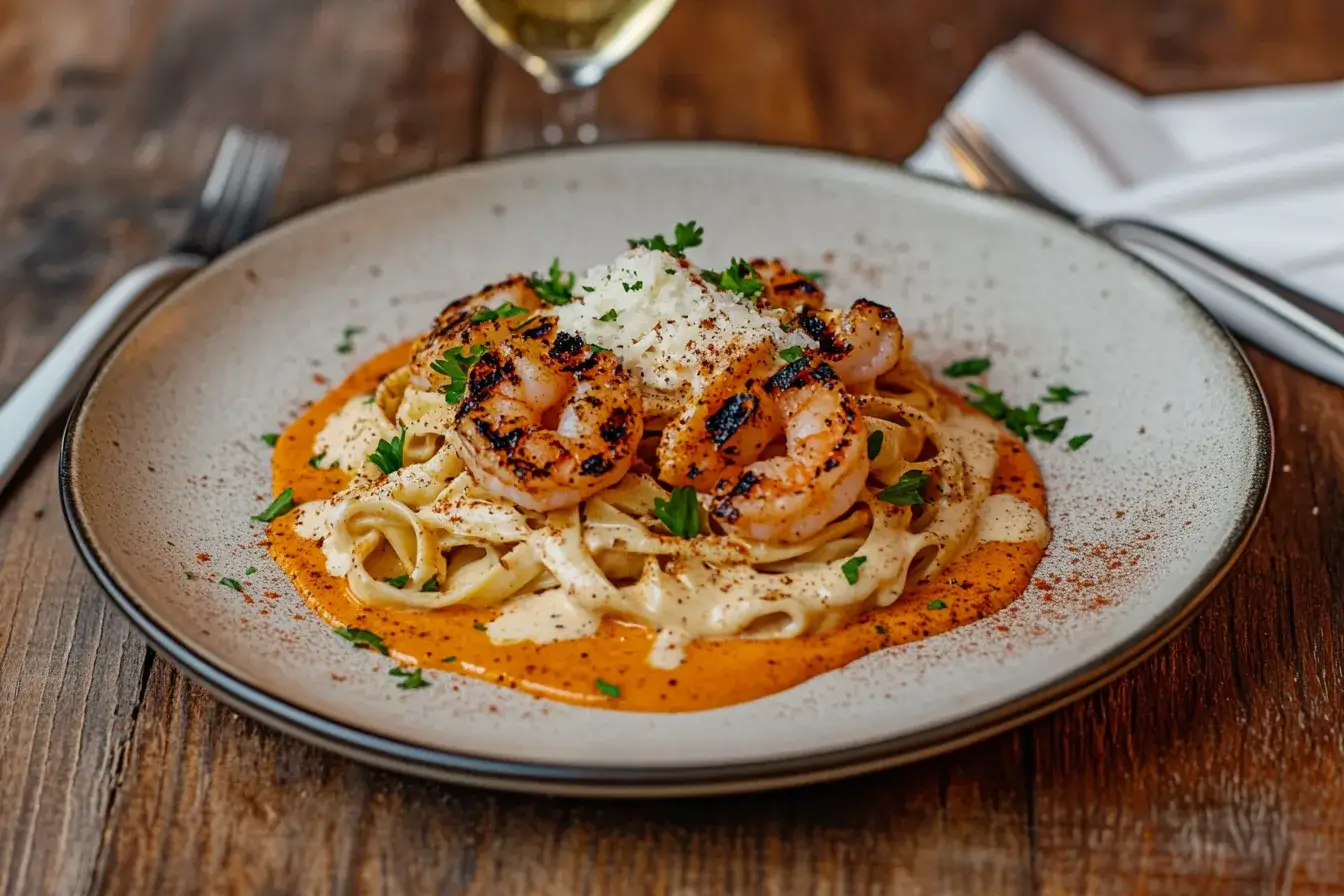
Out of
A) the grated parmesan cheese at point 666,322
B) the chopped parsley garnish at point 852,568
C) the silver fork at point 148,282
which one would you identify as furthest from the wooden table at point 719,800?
the grated parmesan cheese at point 666,322

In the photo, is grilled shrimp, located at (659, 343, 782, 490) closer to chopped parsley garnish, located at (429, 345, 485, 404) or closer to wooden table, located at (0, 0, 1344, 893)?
chopped parsley garnish, located at (429, 345, 485, 404)

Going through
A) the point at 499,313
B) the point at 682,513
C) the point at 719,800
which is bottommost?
the point at 719,800

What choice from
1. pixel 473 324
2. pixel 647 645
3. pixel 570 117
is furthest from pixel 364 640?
pixel 570 117

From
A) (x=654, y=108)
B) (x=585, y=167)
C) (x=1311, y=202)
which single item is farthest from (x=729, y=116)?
(x=1311, y=202)

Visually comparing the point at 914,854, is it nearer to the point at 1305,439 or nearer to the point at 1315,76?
the point at 1305,439

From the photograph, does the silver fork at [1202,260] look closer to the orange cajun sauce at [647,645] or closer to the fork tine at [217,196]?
the orange cajun sauce at [647,645]

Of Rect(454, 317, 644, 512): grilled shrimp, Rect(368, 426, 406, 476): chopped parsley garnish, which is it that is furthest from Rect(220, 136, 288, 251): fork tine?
Rect(454, 317, 644, 512): grilled shrimp

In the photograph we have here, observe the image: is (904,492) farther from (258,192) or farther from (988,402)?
(258,192)
